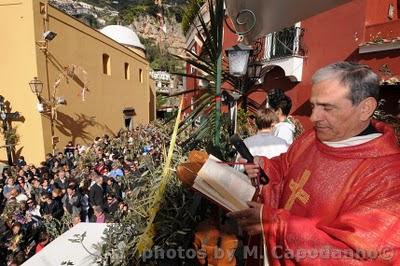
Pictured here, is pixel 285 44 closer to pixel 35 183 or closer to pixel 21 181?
pixel 35 183

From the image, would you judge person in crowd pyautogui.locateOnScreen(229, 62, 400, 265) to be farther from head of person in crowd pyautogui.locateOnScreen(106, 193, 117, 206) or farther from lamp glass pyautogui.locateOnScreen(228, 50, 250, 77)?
head of person in crowd pyautogui.locateOnScreen(106, 193, 117, 206)

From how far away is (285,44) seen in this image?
364 inches

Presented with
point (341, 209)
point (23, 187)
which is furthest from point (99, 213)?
point (341, 209)

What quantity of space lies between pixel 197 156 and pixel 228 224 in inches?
19.8

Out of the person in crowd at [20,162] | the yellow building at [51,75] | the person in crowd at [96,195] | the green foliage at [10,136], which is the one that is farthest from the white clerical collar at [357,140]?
the green foliage at [10,136]

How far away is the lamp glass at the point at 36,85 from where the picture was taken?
11.9 meters

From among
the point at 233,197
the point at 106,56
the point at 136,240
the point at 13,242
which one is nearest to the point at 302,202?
the point at 233,197

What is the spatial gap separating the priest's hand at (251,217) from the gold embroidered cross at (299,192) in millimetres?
261

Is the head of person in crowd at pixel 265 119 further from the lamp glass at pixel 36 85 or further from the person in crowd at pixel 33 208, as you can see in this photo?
the lamp glass at pixel 36 85

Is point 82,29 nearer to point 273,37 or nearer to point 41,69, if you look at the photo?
point 41,69

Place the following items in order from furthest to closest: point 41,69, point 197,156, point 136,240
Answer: point 41,69 < point 136,240 < point 197,156

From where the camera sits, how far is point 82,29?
15273mm

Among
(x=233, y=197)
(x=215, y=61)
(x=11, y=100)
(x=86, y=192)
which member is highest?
(x=215, y=61)

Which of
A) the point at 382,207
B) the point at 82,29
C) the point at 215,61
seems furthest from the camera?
the point at 82,29
